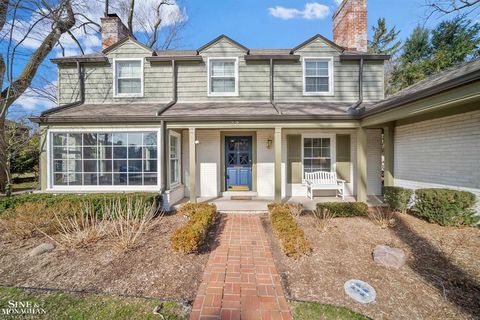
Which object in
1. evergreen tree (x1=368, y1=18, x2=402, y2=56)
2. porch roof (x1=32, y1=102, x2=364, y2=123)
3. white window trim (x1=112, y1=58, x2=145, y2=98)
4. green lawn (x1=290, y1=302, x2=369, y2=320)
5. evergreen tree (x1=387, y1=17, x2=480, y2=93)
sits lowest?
green lawn (x1=290, y1=302, x2=369, y2=320)

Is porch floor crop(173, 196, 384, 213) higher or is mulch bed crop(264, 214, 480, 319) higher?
porch floor crop(173, 196, 384, 213)

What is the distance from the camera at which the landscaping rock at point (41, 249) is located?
13.1ft

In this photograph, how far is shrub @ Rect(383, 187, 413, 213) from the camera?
6.23 metres

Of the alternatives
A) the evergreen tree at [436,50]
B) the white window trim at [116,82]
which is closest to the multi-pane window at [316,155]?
the white window trim at [116,82]

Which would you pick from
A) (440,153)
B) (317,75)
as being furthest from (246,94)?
(440,153)

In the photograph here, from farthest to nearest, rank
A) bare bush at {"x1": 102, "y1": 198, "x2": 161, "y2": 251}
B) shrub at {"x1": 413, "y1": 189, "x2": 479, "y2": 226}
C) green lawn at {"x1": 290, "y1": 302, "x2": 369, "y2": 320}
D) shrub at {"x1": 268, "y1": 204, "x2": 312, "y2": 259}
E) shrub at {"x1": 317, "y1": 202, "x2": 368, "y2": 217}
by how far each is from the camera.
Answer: shrub at {"x1": 317, "y1": 202, "x2": 368, "y2": 217} → shrub at {"x1": 413, "y1": 189, "x2": 479, "y2": 226} → bare bush at {"x1": 102, "y1": 198, "x2": 161, "y2": 251} → shrub at {"x1": 268, "y1": 204, "x2": 312, "y2": 259} → green lawn at {"x1": 290, "y1": 302, "x2": 369, "y2": 320}

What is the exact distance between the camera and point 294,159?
27.8 ft

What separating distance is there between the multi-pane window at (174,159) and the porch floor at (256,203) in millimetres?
902

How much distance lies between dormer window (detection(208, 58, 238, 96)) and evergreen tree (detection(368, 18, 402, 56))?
857 inches

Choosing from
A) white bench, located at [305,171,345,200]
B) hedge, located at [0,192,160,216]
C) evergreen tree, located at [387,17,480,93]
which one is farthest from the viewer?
evergreen tree, located at [387,17,480,93]

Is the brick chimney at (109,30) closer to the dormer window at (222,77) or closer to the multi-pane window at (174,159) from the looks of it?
the dormer window at (222,77)

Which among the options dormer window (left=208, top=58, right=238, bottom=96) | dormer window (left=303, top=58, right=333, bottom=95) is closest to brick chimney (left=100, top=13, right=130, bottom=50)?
dormer window (left=208, top=58, right=238, bottom=96)

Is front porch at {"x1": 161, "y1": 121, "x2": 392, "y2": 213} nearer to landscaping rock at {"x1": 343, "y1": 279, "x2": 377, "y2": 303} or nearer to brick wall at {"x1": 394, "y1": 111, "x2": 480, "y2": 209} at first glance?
brick wall at {"x1": 394, "y1": 111, "x2": 480, "y2": 209}

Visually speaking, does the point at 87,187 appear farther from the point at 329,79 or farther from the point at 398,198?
the point at 398,198
